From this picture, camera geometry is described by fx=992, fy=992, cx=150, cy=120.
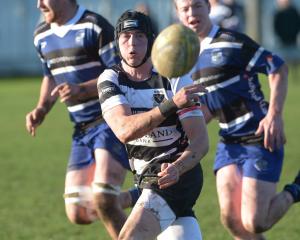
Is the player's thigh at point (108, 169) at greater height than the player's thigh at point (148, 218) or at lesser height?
lesser

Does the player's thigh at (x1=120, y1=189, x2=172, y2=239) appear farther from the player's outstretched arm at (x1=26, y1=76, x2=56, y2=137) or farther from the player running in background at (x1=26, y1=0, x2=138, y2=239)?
Result: the player's outstretched arm at (x1=26, y1=76, x2=56, y2=137)

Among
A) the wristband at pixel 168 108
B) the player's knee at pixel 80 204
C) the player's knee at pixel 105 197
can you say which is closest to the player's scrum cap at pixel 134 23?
the wristband at pixel 168 108

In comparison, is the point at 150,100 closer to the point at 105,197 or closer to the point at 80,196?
the point at 105,197

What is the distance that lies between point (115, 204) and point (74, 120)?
3.39 ft

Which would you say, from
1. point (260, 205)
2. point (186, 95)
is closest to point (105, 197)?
point (260, 205)

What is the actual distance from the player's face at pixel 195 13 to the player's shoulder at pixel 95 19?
2.58 ft

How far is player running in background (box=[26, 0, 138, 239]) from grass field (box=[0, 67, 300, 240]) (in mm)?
859

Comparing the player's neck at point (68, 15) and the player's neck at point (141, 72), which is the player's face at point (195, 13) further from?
the player's neck at point (141, 72)

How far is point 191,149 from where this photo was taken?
6520mm

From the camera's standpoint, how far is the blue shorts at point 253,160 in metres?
8.24

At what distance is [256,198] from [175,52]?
2435 millimetres

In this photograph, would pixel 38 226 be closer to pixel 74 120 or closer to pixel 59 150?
pixel 74 120

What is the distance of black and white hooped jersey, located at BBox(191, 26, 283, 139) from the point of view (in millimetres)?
8211

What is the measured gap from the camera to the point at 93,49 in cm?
877
